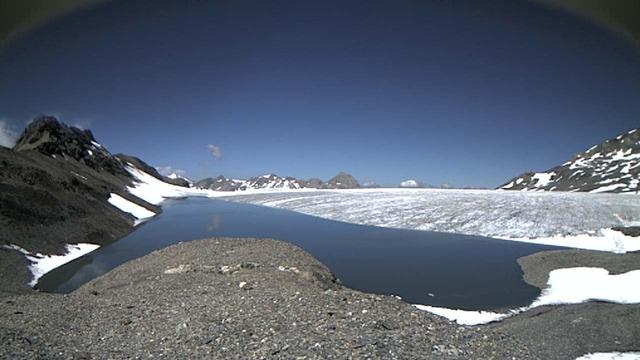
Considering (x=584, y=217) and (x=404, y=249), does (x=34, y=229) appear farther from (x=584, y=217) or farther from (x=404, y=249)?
(x=584, y=217)

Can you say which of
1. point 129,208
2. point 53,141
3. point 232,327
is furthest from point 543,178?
point 232,327

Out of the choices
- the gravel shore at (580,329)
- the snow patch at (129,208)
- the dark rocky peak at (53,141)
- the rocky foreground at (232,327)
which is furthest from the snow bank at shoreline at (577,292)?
the dark rocky peak at (53,141)

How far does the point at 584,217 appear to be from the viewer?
3284 centimetres

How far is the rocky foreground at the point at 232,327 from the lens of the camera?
6633 mm

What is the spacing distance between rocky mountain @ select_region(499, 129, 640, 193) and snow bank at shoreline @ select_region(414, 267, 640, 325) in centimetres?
10939

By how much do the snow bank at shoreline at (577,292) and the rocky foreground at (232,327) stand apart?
4116 mm

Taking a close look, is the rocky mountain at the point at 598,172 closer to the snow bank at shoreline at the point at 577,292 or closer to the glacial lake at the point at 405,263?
the glacial lake at the point at 405,263

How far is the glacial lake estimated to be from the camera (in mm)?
15953

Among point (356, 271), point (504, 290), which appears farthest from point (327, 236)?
point (504, 290)

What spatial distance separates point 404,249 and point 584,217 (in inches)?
732

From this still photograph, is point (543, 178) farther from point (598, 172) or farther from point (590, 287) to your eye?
point (590, 287)

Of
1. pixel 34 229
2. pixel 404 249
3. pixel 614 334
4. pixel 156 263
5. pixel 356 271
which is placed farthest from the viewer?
pixel 404 249

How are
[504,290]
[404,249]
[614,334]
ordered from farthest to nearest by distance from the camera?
[404,249] → [504,290] → [614,334]

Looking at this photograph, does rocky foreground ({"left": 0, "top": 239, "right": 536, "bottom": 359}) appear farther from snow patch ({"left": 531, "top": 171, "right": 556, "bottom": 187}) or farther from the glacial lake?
snow patch ({"left": 531, "top": 171, "right": 556, "bottom": 187})
